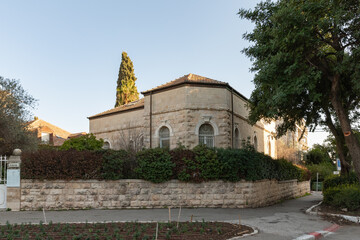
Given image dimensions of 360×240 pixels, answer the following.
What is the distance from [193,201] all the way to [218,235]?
615cm

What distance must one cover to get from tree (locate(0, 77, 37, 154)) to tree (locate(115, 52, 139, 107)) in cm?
1998

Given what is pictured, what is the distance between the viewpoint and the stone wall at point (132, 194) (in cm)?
1256

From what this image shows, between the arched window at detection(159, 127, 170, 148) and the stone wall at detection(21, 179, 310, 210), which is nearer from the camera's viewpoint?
the stone wall at detection(21, 179, 310, 210)

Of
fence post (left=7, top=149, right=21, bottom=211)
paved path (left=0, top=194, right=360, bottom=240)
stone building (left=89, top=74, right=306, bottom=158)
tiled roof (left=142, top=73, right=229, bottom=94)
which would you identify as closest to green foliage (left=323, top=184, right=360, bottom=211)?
paved path (left=0, top=194, right=360, bottom=240)

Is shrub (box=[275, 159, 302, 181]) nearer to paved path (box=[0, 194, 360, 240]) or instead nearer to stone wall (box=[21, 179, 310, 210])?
stone wall (box=[21, 179, 310, 210])

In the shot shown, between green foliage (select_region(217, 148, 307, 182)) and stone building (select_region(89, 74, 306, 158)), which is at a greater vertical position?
stone building (select_region(89, 74, 306, 158))

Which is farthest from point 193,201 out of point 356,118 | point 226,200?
point 356,118

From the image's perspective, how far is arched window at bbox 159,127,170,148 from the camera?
69.5 ft

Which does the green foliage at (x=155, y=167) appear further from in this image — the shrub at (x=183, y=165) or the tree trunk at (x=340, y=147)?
the tree trunk at (x=340, y=147)

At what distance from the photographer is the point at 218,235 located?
7410 mm

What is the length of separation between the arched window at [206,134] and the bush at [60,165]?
28.8 feet

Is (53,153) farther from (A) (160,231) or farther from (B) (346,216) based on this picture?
(B) (346,216)

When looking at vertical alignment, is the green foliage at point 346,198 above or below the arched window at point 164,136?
below

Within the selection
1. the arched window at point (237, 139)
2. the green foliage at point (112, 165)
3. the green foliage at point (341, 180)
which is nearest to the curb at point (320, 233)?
the green foliage at point (341, 180)
